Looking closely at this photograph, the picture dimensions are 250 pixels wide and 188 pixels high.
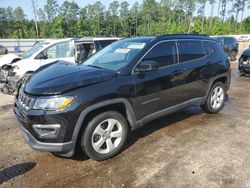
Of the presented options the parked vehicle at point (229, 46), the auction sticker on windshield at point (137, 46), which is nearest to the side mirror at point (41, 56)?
the auction sticker on windshield at point (137, 46)

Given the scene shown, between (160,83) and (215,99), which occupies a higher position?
(160,83)

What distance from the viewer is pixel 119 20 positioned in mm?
83938

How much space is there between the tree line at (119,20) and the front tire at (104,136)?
5826 cm

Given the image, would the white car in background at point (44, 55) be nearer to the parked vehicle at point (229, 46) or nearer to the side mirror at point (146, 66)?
the side mirror at point (146, 66)

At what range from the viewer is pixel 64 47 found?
8555mm

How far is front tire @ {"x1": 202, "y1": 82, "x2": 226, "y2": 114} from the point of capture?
5.75 m

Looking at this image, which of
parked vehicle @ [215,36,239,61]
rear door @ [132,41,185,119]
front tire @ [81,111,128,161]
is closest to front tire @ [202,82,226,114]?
rear door @ [132,41,185,119]

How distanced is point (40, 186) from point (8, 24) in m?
71.4

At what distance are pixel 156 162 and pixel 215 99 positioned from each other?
110 inches

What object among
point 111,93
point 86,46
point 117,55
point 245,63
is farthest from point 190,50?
point 245,63

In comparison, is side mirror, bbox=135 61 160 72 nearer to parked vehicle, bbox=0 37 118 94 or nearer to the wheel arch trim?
the wheel arch trim

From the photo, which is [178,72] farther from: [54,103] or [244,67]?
[244,67]

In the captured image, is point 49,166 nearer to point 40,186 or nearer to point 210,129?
A: point 40,186

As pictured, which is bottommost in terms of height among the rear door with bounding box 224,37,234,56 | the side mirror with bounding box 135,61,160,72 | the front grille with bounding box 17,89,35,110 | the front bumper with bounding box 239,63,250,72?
the front bumper with bounding box 239,63,250,72
